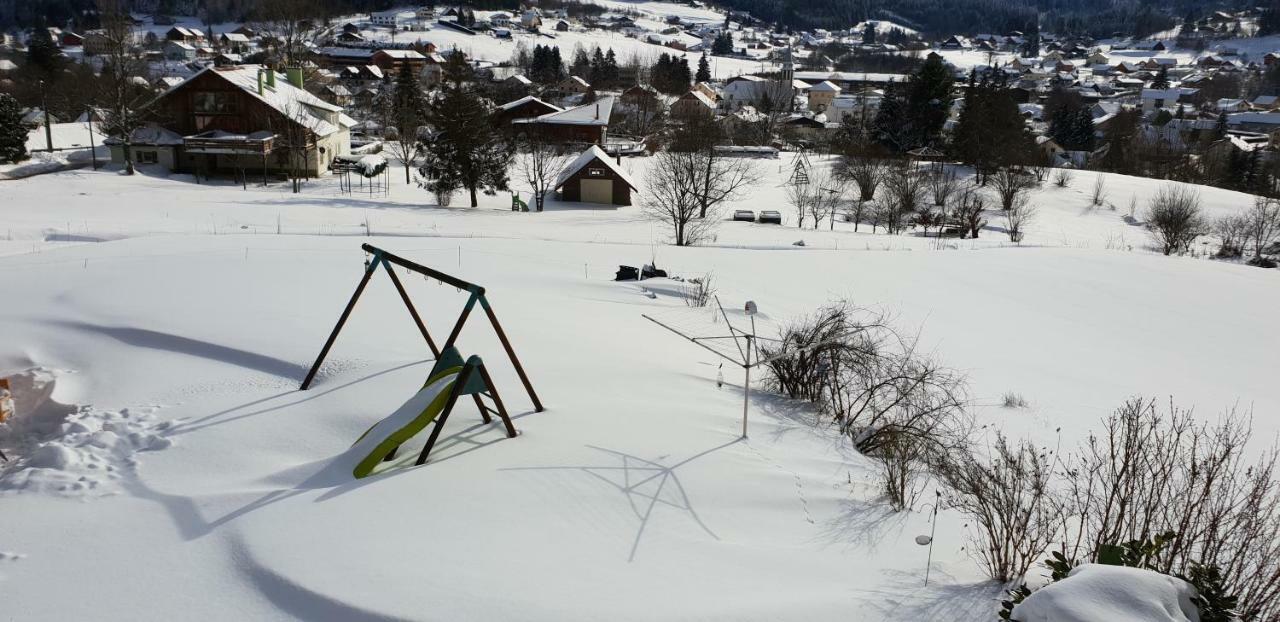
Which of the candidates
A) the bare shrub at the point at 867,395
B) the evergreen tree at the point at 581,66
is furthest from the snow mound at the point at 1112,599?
the evergreen tree at the point at 581,66

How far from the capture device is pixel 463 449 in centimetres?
655

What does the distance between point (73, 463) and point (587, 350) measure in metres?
5.27

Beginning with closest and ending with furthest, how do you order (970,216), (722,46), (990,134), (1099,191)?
(970,216) < (1099,191) < (990,134) < (722,46)

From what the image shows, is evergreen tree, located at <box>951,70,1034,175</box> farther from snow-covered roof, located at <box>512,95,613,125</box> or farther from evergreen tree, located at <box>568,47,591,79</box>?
evergreen tree, located at <box>568,47,591,79</box>

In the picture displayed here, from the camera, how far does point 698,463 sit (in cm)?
657

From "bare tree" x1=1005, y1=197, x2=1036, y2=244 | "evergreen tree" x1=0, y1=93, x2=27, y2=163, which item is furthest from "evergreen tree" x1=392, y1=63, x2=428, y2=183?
"bare tree" x1=1005, y1=197, x2=1036, y2=244

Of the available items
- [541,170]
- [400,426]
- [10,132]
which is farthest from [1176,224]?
[10,132]

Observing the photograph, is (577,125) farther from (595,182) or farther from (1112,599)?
(1112,599)

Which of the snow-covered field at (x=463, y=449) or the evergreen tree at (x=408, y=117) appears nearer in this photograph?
the snow-covered field at (x=463, y=449)

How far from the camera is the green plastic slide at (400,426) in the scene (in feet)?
19.7

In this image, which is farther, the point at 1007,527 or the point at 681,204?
the point at 681,204

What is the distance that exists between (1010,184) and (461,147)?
97.7 feet

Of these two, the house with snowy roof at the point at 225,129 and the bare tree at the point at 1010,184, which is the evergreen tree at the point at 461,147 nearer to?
the house with snowy roof at the point at 225,129

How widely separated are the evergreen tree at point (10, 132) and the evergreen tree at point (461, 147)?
1897cm
